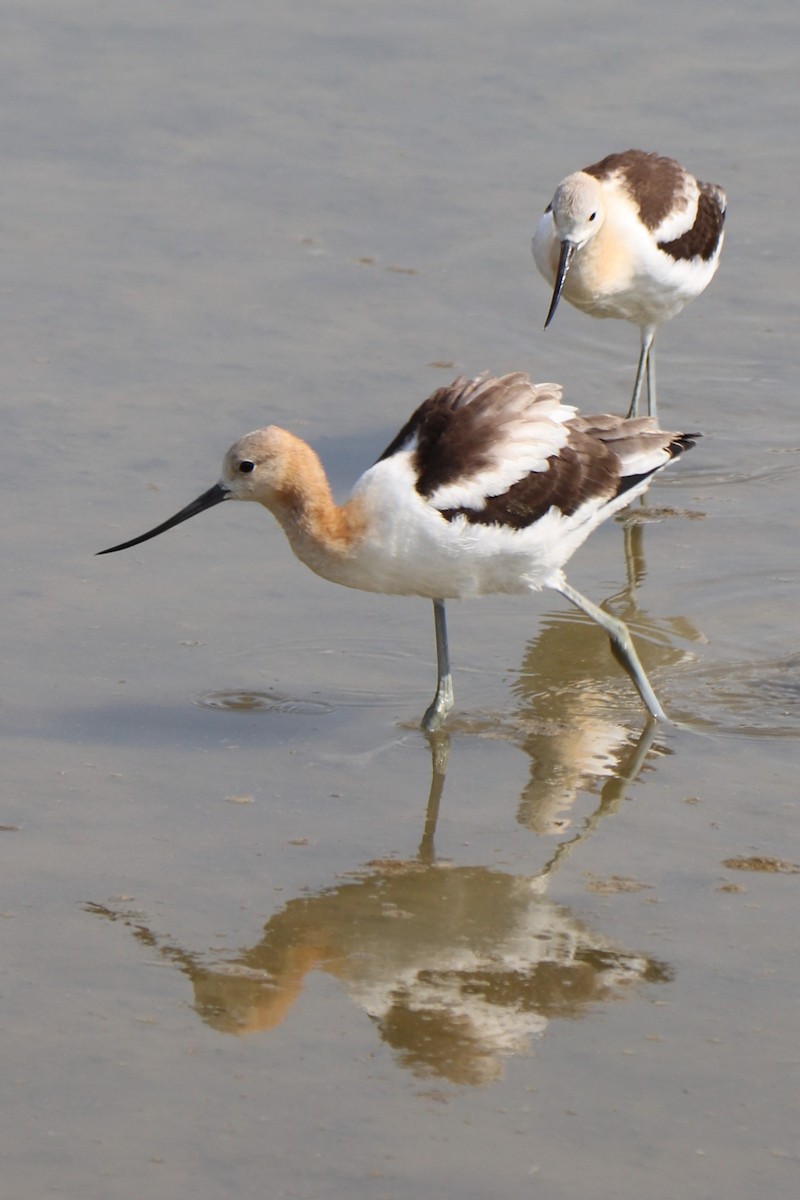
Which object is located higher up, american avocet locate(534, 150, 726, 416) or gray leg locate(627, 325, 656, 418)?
american avocet locate(534, 150, 726, 416)

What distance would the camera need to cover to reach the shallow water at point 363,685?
162 inches

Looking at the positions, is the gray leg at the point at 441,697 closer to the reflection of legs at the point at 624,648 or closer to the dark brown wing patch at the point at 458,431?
the reflection of legs at the point at 624,648

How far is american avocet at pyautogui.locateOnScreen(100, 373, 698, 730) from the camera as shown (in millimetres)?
5742

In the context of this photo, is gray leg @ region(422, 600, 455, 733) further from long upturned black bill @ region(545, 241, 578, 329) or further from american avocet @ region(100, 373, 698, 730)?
long upturned black bill @ region(545, 241, 578, 329)

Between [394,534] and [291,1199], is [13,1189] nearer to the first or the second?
[291,1199]

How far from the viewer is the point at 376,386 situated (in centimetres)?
870

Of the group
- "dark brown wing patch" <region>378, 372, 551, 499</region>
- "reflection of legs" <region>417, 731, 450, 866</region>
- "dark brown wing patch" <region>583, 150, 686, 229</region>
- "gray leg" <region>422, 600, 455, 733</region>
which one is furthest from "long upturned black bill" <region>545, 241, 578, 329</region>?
"reflection of legs" <region>417, 731, 450, 866</region>

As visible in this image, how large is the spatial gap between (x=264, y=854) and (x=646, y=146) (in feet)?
23.7

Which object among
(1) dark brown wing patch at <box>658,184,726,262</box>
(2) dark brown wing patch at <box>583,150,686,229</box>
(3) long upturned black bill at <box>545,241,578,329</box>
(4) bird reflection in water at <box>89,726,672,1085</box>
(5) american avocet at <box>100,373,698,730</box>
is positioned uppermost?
(2) dark brown wing patch at <box>583,150,686,229</box>

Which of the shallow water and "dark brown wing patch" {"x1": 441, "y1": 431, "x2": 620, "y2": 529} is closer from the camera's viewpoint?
the shallow water

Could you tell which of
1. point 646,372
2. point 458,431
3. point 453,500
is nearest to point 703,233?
point 646,372

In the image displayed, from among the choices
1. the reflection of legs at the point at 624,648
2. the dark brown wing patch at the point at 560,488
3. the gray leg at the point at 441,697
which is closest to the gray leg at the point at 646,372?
the dark brown wing patch at the point at 560,488

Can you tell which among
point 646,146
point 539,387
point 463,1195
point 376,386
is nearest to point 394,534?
point 539,387

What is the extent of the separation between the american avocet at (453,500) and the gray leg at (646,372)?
2.56 m
